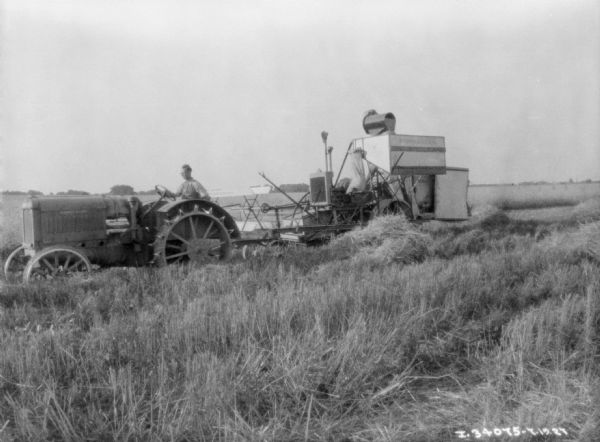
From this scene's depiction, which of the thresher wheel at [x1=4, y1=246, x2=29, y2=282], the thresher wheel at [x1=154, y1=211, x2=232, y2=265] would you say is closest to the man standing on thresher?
the thresher wheel at [x1=154, y1=211, x2=232, y2=265]

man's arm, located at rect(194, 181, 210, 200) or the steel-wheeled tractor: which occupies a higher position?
man's arm, located at rect(194, 181, 210, 200)

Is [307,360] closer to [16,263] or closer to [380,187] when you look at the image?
[16,263]

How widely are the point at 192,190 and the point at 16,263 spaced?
268cm

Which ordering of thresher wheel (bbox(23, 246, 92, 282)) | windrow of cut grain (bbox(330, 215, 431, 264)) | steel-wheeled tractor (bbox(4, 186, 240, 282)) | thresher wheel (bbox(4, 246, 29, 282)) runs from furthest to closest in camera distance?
windrow of cut grain (bbox(330, 215, 431, 264)), thresher wheel (bbox(4, 246, 29, 282)), steel-wheeled tractor (bbox(4, 186, 240, 282)), thresher wheel (bbox(23, 246, 92, 282))

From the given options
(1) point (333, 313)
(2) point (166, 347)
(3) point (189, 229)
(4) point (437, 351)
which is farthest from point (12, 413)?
(3) point (189, 229)

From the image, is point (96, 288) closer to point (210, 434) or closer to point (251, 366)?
point (251, 366)

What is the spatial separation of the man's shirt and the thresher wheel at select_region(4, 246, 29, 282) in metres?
2.36

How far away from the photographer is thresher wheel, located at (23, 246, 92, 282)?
19.9 feet

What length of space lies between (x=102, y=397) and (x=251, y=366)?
827 mm

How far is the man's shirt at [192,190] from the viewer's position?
830 cm

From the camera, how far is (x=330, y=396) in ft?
9.68

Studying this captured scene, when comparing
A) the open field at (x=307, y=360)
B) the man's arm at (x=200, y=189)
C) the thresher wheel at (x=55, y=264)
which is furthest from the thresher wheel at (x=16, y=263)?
the man's arm at (x=200, y=189)

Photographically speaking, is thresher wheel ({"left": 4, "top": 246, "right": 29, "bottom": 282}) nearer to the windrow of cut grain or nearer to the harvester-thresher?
the harvester-thresher

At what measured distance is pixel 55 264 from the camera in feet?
20.6
